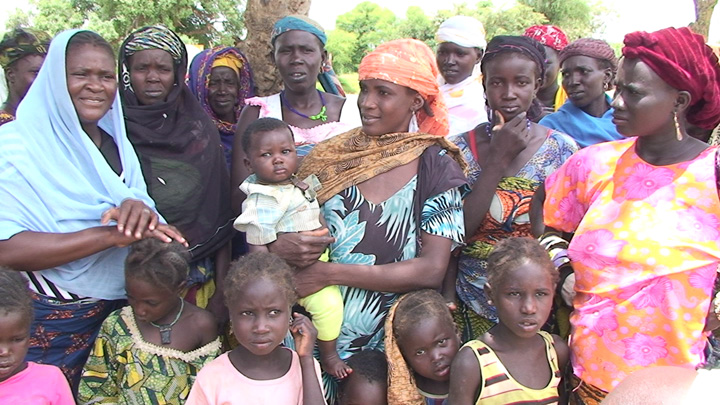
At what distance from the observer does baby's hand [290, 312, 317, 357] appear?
8.38 feet

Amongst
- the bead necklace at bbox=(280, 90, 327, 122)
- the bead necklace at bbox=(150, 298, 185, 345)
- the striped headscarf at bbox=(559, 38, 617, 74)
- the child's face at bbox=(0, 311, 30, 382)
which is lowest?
the bead necklace at bbox=(150, 298, 185, 345)

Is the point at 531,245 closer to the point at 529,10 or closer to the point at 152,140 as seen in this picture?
the point at 152,140

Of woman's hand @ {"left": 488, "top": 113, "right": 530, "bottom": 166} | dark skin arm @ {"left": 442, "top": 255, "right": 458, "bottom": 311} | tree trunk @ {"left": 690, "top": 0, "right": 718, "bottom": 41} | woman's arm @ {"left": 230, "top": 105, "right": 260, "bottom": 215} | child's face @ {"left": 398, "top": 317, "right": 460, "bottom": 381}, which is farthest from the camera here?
tree trunk @ {"left": 690, "top": 0, "right": 718, "bottom": 41}

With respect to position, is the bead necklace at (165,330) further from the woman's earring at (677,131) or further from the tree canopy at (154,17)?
the tree canopy at (154,17)

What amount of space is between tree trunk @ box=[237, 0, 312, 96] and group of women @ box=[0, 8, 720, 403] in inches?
78.1

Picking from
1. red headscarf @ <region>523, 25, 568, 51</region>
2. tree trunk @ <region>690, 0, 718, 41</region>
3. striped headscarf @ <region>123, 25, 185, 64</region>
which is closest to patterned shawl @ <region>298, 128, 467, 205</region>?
striped headscarf @ <region>123, 25, 185, 64</region>

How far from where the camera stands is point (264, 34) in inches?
222

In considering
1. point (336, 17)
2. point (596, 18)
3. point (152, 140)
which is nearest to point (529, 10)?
point (596, 18)

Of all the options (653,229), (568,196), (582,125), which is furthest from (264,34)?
(653,229)

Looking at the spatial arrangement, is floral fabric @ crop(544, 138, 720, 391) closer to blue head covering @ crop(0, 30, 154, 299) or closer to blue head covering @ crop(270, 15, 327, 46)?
blue head covering @ crop(0, 30, 154, 299)

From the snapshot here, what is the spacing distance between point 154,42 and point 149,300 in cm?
146

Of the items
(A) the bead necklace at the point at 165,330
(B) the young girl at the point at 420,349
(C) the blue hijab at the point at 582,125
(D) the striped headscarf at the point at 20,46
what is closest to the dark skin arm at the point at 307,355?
(B) the young girl at the point at 420,349

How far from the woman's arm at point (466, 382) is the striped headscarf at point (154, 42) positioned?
7.39 feet

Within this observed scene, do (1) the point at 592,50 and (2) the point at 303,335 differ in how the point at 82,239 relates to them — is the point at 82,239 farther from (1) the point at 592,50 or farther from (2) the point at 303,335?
(1) the point at 592,50
